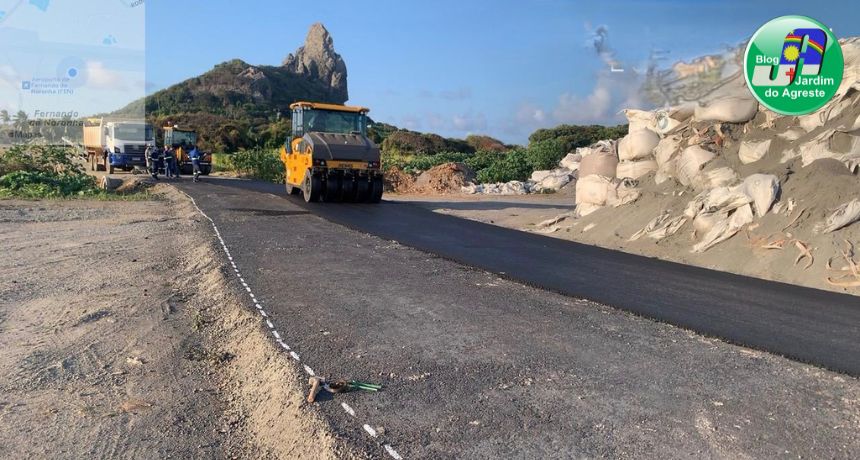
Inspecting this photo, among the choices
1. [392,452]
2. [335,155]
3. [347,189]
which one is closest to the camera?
[392,452]

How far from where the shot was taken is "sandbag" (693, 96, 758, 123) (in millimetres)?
12688

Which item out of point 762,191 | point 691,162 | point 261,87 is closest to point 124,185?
point 691,162

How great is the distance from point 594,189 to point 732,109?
3334 millimetres

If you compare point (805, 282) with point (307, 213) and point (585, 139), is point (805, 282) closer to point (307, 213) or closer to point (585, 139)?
→ point (307, 213)

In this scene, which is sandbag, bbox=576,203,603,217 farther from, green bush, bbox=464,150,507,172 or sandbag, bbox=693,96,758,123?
green bush, bbox=464,150,507,172

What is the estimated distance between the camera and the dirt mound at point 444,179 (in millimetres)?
29961

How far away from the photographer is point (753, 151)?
12016 millimetres

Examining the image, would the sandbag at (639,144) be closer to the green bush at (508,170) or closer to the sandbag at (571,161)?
the sandbag at (571,161)

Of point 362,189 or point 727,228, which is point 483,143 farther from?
point 727,228

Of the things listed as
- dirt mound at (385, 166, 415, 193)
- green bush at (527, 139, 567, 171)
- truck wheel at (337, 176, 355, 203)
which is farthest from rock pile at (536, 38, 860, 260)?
green bush at (527, 139, 567, 171)

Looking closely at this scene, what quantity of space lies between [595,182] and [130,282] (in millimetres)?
10121

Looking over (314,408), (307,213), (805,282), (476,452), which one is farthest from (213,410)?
(307,213)

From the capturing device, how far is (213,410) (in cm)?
463

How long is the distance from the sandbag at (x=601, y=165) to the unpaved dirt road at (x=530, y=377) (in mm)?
8291
